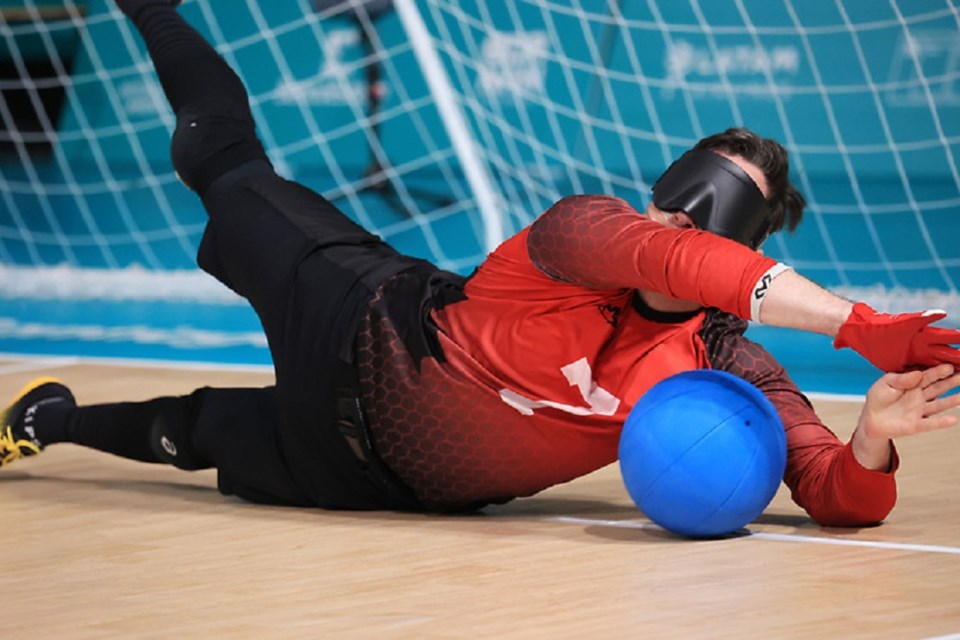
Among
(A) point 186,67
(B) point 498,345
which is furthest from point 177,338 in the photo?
(B) point 498,345

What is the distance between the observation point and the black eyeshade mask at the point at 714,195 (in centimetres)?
312

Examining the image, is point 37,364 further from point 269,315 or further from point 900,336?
point 900,336

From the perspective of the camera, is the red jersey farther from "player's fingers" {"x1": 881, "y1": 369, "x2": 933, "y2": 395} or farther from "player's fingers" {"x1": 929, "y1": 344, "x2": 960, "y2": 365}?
"player's fingers" {"x1": 929, "y1": 344, "x2": 960, "y2": 365}

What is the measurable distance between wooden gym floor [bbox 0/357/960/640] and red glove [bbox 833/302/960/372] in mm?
392

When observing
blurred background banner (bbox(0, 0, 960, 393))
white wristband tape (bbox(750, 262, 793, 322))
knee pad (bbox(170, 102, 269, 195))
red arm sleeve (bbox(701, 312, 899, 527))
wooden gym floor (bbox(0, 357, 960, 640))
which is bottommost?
wooden gym floor (bbox(0, 357, 960, 640))

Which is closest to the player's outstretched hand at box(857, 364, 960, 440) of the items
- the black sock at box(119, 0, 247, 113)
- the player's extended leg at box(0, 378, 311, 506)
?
the player's extended leg at box(0, 378, 311, 506)

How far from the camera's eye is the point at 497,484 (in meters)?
3.40

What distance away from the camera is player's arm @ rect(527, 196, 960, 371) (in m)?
2.62

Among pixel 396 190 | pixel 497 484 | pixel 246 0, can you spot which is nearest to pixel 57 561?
pixel 497 484

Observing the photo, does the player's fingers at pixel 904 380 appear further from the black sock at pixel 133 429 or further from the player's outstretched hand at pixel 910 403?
the black sock at pixel 133 429

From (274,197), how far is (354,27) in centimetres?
535

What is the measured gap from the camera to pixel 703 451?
304 cm

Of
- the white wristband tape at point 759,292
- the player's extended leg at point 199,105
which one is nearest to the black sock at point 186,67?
the player's extended leg at point 199,105

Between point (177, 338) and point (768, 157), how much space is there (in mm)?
3888
